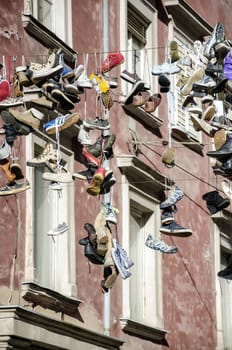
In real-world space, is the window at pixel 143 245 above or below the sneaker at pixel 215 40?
below

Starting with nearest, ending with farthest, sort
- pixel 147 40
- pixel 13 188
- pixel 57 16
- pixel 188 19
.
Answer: pixel 13 188 → pixel 57 16 → pixel 147 40 → pixel 188 19

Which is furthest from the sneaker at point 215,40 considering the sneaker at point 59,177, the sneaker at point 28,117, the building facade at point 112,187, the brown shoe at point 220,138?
the sneaker at point 28,117

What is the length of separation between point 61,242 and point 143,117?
12.2 ft

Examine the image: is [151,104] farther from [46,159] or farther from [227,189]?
[227,189]

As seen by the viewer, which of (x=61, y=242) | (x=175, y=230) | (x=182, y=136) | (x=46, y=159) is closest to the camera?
(x=46, y=159)

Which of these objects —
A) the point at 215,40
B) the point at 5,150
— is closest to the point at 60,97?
the point at 5,150

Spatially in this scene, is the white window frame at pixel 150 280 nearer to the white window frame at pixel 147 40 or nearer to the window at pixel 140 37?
the white window frame at pixel 147 40

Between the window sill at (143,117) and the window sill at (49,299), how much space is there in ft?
12.3

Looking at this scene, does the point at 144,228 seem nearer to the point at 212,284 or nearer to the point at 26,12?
the point at 212,284

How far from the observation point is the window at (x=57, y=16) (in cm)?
1909

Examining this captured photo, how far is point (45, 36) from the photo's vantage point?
61.1 feet

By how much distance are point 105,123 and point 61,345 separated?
281 cm

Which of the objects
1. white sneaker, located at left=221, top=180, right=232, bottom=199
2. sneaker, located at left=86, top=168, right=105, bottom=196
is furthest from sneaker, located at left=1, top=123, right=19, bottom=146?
white sneaker, located at left=221, top=180, right=232, bottom=199

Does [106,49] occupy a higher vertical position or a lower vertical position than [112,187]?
higher
